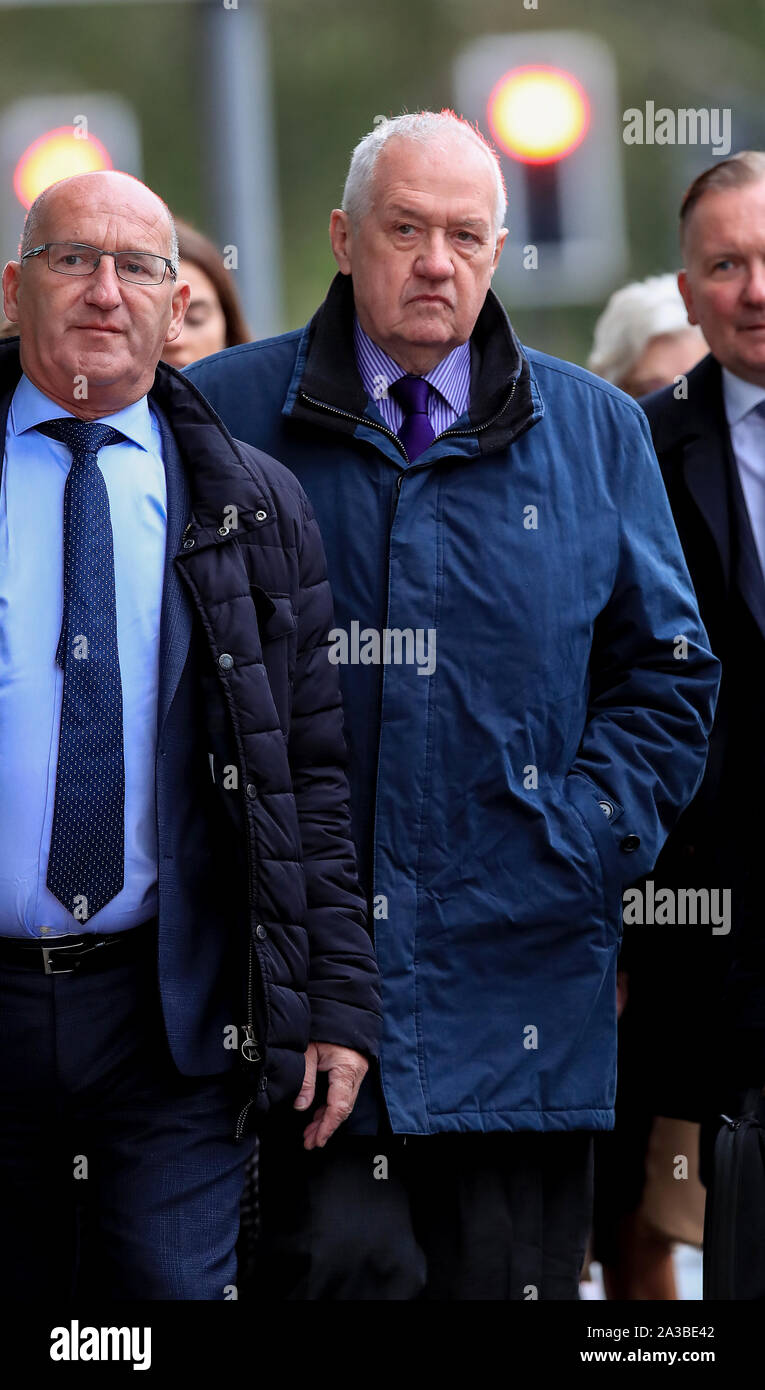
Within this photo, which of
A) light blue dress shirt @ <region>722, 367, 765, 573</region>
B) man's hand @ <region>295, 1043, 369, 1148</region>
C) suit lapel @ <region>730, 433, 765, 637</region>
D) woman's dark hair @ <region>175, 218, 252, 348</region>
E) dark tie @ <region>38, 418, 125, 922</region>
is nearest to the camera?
dark tie @ <region>38, 418, 125, 922</region>

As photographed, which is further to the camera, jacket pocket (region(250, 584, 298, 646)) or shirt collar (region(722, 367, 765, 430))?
shirt collar (region(722, 367, 765, 430))

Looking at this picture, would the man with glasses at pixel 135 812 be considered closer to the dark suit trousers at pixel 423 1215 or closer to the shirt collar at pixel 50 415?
the shirt collar at pixel 50 415

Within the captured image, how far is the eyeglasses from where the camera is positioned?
135 inches

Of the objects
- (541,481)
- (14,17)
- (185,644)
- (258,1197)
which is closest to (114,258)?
(185,644)

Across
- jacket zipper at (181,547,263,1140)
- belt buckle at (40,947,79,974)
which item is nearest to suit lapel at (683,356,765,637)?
jacket zipper at (181,547,263,1140)

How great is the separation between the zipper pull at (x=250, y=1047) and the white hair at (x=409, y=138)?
5.32ft

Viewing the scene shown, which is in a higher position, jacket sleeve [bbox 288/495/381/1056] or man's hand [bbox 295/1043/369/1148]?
jacket sleeve [bbox 288/495/381/1056]

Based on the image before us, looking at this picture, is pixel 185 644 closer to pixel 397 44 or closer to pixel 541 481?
pixel 541 481

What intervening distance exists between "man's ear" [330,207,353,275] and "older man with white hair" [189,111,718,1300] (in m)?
0.02

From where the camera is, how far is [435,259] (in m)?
3.87

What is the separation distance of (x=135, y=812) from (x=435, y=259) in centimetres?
124

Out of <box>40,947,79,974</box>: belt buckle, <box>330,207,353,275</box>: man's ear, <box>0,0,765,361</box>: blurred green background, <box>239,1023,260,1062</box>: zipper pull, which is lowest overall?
<box>239,1023,260,1062</box>: zipper pull

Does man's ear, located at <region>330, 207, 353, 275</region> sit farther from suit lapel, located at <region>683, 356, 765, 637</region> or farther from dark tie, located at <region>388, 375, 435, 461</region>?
suit lapel, located at <region>683, 356, 765, 637</region>

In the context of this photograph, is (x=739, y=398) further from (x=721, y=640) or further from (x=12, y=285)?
(x=12, y=285)
